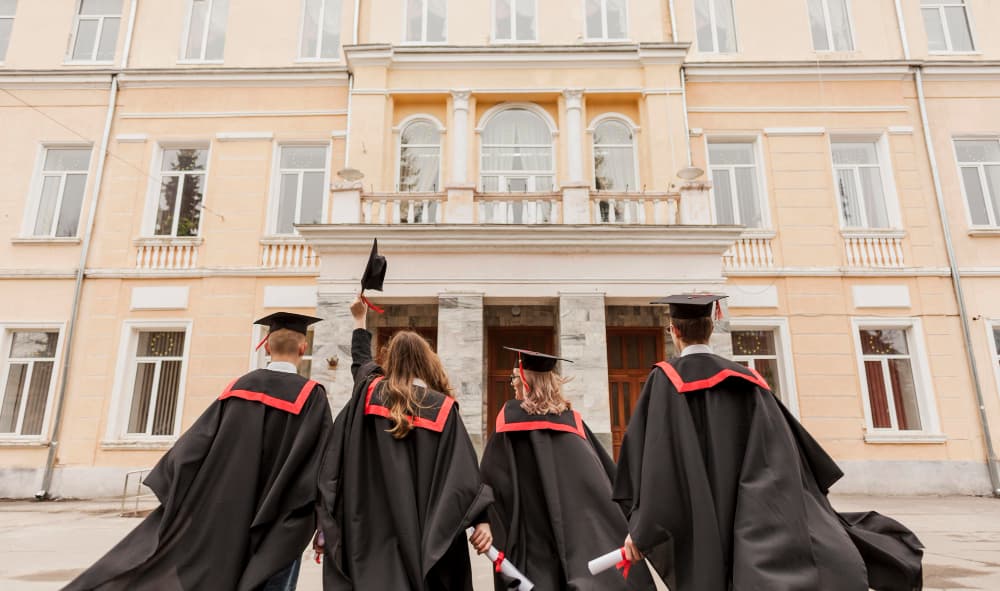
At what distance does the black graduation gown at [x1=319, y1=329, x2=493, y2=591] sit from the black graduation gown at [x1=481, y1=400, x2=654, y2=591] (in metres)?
0.43

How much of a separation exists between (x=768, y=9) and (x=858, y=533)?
14.7 meters

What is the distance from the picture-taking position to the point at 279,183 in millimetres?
13273

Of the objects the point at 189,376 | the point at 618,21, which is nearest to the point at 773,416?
the point at 189,376

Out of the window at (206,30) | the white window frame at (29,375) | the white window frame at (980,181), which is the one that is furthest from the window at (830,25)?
the white window frame at (29,375)

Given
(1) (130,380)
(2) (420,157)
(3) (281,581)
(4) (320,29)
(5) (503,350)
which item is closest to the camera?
(3) (281,581)

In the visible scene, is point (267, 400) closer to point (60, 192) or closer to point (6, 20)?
point (60, 192)

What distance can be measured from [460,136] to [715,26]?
24.1ft

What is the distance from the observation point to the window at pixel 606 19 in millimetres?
13617

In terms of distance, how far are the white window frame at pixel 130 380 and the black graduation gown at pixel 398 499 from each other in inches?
406

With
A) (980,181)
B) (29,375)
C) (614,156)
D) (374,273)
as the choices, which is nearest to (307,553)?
(374,273)

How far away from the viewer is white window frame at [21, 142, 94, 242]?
12.8 meters

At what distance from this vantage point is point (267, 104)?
13398 mm

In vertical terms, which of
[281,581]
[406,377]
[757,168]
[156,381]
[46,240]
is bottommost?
[281,581]

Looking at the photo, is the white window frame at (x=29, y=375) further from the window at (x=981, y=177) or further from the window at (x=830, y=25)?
the window at (x=981, y=177)
